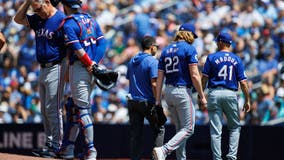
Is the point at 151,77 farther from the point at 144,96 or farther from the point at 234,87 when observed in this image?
the point at 234,87

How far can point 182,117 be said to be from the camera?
11258mm

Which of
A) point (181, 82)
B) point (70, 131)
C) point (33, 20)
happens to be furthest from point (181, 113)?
point (33, 20)

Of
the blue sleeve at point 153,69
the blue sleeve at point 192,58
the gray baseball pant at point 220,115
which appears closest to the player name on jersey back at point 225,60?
the gray baseball pant at point 220,115

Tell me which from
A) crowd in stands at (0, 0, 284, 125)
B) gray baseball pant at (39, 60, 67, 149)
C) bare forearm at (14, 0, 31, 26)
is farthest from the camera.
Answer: crowd in stands at (0, 0, 284, 125)

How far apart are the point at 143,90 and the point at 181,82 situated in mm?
977

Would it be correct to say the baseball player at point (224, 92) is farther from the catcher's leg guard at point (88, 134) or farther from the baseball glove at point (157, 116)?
the catcher's leg guard at point (88, 134)

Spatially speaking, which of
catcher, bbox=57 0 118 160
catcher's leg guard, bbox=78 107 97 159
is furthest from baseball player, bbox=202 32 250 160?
catcher's leg guard, bbox=78 107 97 159

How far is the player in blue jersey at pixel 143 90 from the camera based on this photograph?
1191 cm

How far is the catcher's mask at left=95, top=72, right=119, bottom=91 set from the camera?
10.7 metres

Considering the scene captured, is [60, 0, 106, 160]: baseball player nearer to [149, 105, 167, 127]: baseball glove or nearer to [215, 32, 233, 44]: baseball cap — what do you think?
[149, 105, 167, 127]: baseball glove

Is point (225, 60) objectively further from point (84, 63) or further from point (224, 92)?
point (84, 63)

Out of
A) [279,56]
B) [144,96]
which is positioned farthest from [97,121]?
[144,96]

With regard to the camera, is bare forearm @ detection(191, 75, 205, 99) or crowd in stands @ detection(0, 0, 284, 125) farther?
crowd in stands @ detection(0, 0, 284, 125)

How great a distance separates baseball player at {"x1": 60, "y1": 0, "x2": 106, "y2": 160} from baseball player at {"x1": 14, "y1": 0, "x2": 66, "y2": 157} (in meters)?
0.21
